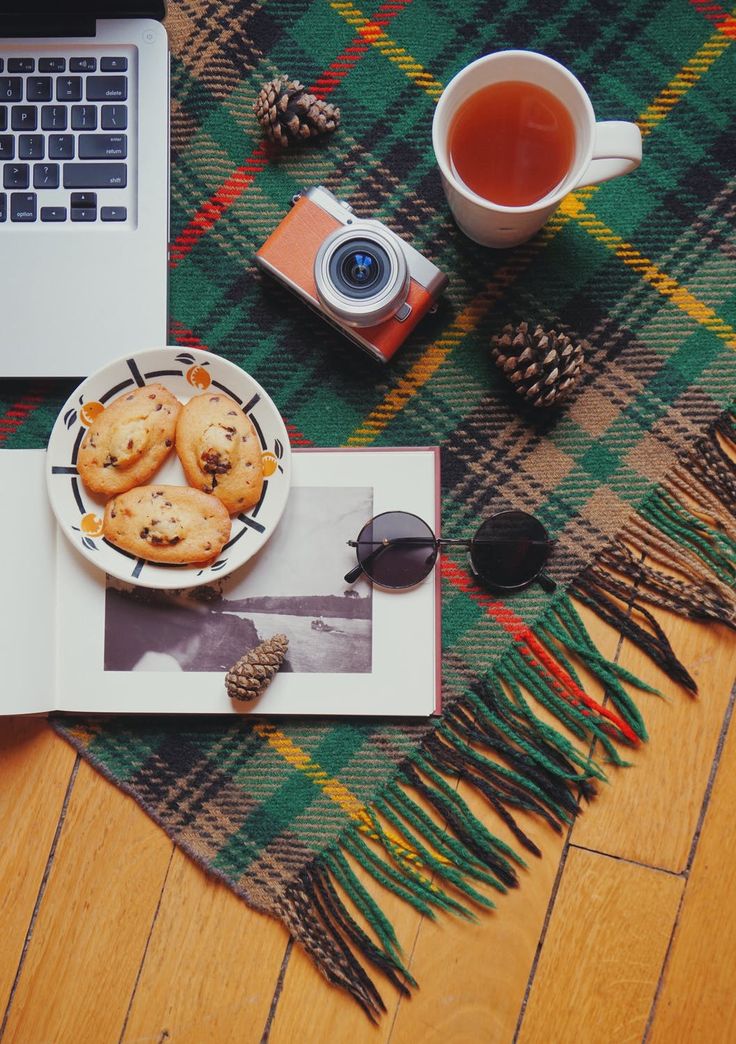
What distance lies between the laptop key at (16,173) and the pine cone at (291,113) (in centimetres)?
20

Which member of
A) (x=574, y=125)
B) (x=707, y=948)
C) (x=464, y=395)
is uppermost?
(x=574, y=125)

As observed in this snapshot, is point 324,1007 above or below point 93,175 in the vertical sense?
below

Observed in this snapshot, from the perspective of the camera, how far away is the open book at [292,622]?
2.46 ft

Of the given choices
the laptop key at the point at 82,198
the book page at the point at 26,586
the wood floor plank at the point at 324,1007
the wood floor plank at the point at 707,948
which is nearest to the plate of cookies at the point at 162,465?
the book page at the point at 26,586

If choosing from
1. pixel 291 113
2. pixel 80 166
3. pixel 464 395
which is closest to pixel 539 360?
pixel 464 395

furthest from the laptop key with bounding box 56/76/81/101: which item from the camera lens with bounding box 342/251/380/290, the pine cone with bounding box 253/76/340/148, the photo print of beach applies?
the photo print of beach

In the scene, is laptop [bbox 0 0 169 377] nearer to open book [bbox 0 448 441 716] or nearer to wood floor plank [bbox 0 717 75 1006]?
open book [bbox 0 448 441 716]

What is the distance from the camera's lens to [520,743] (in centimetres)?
76

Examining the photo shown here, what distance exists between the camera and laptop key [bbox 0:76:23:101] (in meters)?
0.71

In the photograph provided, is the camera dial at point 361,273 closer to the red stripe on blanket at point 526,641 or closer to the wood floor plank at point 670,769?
the red stripe on blanket at point 526,641

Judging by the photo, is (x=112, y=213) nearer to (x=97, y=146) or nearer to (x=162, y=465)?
(x=97, y=146)

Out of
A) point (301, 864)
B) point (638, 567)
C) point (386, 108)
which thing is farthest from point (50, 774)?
point (386, 108)

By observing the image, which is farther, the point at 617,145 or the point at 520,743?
the point at 520,743

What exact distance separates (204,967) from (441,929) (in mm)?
202
